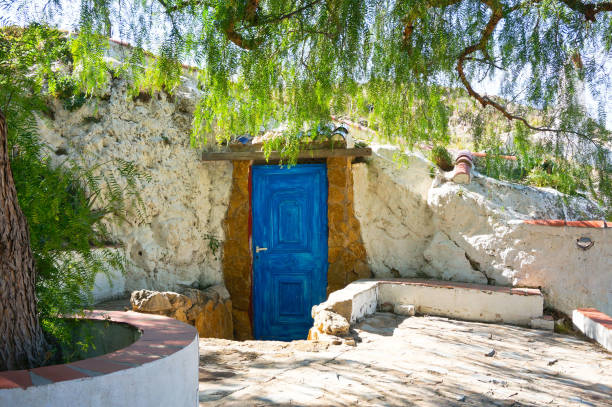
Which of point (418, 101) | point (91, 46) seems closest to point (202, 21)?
point (91, 46)

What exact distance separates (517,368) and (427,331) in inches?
50.7

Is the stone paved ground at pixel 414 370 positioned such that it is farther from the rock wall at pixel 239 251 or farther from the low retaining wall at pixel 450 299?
the rock wall at pixel 239 251

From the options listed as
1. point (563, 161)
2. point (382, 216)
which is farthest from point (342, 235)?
point (563, 161)

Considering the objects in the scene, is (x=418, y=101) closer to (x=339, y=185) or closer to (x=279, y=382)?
(x=279, y=382)

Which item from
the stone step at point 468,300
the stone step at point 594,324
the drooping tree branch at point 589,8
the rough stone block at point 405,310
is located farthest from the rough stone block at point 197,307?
the drooping tree branch at point 589,8

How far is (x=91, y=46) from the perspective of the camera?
10.5 feet

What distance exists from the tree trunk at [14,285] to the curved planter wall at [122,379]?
0.34 meters

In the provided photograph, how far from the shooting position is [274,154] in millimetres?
6664

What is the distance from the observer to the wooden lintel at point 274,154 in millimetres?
6727

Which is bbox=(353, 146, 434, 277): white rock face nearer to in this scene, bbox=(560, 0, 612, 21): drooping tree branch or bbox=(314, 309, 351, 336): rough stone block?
bbox=(314, 309, 351, 336): rough stone block

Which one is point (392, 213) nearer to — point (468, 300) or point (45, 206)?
point (468, 300)

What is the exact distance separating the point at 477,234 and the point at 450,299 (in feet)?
3.46

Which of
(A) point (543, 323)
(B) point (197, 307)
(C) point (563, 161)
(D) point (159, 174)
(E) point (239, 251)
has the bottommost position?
(A) point (543, 323)

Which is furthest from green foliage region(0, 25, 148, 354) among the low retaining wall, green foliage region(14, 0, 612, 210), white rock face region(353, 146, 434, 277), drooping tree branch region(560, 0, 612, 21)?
white rock face region(353, 146, 434, 277)
